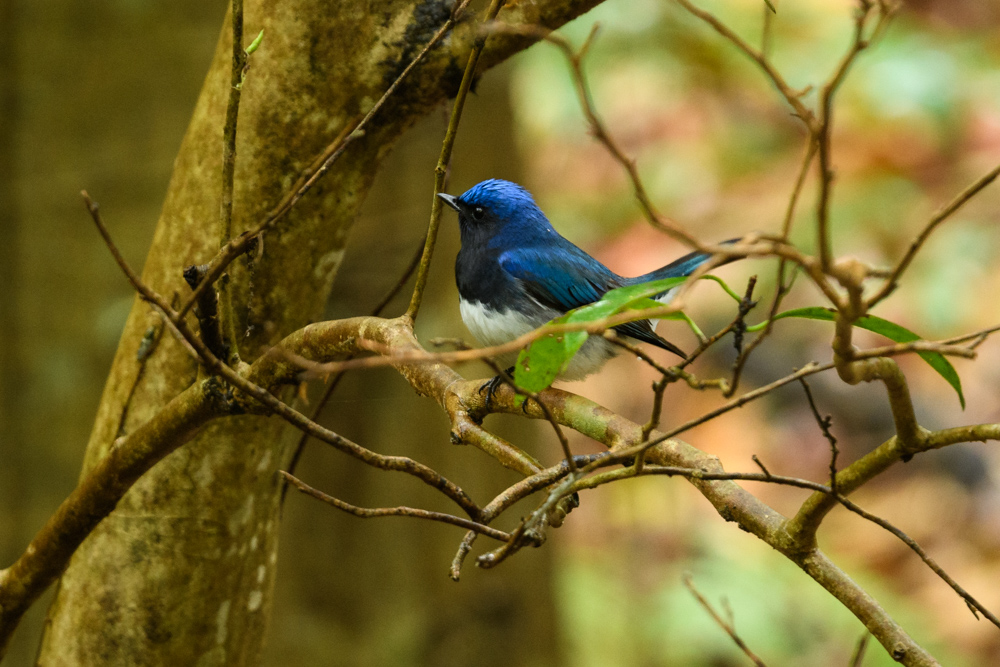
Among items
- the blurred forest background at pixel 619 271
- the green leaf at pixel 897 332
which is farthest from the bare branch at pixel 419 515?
the blurred forest background at pixel 619 271

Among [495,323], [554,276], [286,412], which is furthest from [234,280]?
[554,276]

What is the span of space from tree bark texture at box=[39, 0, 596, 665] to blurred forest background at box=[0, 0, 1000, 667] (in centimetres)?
100

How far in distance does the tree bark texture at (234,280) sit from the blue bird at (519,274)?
2.26 ft

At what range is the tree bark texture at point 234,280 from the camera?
78.0 inches

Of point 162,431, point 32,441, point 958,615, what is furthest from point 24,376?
point 958,615

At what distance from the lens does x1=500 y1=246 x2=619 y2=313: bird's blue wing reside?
288 centimetres

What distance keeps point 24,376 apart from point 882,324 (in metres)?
2.89

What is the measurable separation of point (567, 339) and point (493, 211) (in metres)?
1.79

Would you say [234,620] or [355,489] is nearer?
[234,620]

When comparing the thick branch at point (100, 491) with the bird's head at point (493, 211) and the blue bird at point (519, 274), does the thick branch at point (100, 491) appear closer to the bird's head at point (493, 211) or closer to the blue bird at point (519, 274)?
the blue bird at point (519, 274)

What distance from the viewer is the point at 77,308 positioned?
124 inches

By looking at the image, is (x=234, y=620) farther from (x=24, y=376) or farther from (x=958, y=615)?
(x=958, y=615)

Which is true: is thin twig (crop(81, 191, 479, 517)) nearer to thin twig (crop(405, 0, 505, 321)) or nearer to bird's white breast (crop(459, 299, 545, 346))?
thin twig (crop(405, 0, 505, 321))

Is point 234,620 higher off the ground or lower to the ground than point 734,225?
lower
